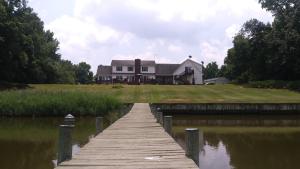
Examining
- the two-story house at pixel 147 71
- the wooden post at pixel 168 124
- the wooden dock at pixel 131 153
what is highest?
the two-story house at pixel 147 71

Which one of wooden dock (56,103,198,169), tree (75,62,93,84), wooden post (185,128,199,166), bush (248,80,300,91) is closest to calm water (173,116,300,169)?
wooden dock (56,103,198,169)

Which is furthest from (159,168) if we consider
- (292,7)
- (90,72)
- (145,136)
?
(90,72)

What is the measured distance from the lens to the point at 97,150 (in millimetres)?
14000

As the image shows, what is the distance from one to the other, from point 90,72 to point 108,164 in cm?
15075

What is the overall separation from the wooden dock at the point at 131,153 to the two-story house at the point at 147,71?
289 ft

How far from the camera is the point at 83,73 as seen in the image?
157000 millimetres

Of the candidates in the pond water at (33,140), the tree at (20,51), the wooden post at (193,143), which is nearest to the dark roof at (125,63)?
the tree at (20,51)

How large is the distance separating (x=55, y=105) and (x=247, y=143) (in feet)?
57.4

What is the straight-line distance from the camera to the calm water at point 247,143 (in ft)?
58.3

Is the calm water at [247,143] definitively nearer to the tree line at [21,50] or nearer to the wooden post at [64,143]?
the wooden post at [64,143]

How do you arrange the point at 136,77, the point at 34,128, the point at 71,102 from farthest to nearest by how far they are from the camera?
the point at 136,77
the point at 71,102
the point at 34,128

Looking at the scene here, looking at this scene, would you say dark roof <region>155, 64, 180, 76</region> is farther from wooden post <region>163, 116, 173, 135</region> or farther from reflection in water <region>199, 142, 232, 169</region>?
wooden post <region>163, 116, 173, 135</region>

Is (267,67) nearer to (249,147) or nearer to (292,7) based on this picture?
(292,7)

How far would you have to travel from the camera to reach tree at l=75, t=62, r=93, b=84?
15238 centimetres
